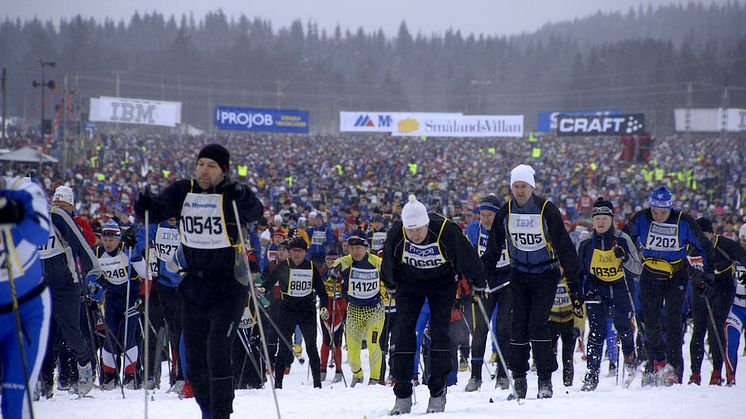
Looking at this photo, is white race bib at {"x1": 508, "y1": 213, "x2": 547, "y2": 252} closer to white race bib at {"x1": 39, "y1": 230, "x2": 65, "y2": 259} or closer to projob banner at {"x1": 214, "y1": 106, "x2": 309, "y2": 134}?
white race bib at {"x1": 39, "y1": 230, "x2": 65, "y2": 259}

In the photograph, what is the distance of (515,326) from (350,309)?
3.07 meters

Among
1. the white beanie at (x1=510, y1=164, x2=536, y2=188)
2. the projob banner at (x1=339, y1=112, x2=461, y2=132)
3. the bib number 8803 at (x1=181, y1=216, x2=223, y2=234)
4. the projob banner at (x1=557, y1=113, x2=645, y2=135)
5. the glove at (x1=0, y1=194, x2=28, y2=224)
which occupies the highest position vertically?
the projob banner at (x1=339, y1=112, x2=461, y2=132)

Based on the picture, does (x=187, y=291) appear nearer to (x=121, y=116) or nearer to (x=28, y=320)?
(x=28, y=320)

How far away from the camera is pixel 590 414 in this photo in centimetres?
560

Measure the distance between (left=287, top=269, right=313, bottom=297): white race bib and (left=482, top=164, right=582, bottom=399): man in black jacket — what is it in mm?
3333

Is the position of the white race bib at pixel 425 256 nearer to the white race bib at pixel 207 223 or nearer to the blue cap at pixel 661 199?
the white race bib at pixel 207 223

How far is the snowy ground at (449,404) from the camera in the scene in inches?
227

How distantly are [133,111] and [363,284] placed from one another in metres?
40.8

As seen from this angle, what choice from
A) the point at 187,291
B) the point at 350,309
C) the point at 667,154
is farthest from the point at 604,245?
the point at 667,154

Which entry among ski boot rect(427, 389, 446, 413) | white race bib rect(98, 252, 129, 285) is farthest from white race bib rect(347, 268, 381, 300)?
ski boot rect(427, 389, 446, 413)

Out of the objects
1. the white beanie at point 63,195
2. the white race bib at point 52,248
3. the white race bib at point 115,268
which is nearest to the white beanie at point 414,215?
the white race bib at point 52,248

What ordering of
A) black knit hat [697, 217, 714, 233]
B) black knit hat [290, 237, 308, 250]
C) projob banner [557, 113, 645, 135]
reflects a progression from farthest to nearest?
projob banner [557, 113, 645, 135] < black knit hat [290, 237, 308, 250] < black knit hat [697, 217, 714, 233]

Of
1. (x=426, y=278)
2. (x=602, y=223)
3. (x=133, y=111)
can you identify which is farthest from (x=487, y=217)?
(x=133, y=111)

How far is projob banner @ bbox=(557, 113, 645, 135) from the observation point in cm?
4069
